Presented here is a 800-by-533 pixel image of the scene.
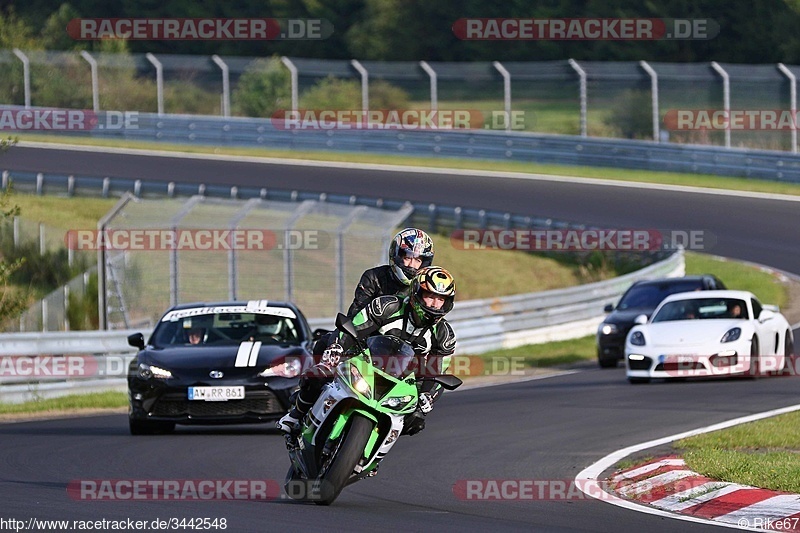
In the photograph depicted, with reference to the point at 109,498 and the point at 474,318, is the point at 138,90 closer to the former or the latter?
the point at 474,318

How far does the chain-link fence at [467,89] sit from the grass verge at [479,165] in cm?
115

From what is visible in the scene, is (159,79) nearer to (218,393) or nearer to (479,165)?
(479,165)

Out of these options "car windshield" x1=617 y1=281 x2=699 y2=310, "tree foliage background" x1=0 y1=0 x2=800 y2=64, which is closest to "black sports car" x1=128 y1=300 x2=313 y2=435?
"car windshield" x1=617 y1=281 x2=699 y2=310

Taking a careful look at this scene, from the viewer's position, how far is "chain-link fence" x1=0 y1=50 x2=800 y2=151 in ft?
128

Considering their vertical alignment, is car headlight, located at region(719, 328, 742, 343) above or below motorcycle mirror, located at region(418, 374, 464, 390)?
below

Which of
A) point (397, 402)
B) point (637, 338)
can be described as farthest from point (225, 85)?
point (397, 402)

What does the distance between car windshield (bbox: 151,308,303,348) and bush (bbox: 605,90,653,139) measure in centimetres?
2688

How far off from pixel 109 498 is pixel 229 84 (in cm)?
3712

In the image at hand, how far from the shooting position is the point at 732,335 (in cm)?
1827

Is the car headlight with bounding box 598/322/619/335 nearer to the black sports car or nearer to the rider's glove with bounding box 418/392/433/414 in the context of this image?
the black sports car

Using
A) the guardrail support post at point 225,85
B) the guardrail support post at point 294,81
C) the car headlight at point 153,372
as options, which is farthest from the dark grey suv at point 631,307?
the guardrail support post at point 225,85

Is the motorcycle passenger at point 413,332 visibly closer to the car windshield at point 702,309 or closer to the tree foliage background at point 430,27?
the car windshield at point 702,309

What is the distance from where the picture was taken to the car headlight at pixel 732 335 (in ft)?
59.8

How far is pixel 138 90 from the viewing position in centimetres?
4578
